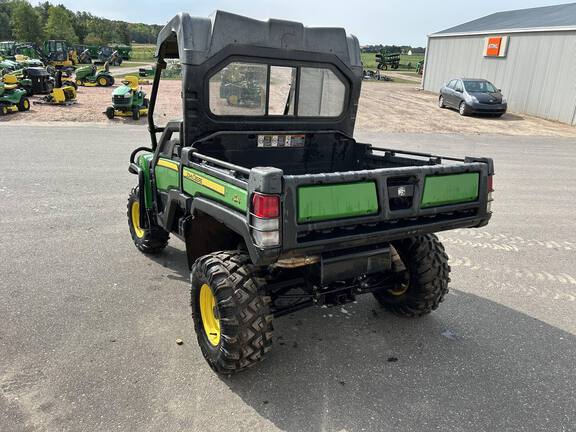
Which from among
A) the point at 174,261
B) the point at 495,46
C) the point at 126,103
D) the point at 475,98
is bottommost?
the point at 174,261

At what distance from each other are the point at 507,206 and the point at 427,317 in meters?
4.09

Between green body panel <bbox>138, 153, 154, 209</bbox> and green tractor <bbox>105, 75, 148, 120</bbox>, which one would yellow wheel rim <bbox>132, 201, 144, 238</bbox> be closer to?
green body panel <bbox>138, 153, 154, 209</bbox>

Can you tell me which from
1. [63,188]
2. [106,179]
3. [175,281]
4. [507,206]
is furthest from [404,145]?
[175,281]

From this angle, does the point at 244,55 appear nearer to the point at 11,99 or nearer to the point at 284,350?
the point at 284,350

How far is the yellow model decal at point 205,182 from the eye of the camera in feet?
9.70

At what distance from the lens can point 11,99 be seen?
1487cm

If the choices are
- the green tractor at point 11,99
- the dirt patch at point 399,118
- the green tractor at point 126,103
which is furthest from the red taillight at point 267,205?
the green tractor at point 11,99

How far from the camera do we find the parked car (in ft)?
58.3

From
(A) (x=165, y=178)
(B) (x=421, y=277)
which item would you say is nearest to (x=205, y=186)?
(A) (x=165, y=178)

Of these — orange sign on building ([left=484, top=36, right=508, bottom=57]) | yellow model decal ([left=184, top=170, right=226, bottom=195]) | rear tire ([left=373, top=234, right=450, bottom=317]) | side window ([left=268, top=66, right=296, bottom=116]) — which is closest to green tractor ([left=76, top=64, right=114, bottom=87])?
orange sign on building ([left=484, top=36, right=508, bottom=57])

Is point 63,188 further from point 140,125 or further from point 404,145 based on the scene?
point 404,145

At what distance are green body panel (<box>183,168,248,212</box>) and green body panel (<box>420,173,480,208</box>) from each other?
1217 mm

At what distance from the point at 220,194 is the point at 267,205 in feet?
1.92

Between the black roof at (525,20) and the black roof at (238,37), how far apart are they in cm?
1849
